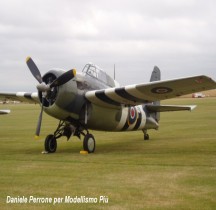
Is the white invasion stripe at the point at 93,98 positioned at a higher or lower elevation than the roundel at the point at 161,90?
lower

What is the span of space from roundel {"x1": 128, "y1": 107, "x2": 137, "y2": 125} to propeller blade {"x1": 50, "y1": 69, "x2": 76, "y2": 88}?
4.06 m

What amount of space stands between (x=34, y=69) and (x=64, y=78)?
1.55m

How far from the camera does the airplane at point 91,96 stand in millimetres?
11156

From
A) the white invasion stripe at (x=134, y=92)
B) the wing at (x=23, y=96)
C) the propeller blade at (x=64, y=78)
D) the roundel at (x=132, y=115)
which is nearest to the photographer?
the propeller blade at (x=64, y=78)

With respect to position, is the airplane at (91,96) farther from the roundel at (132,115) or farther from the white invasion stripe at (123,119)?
the roundel at (132,115)

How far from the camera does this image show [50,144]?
12.3 m

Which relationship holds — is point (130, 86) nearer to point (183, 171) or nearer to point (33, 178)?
point (183, 171)

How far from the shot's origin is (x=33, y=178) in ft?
25.6

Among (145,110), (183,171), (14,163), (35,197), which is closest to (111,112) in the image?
(145,110)

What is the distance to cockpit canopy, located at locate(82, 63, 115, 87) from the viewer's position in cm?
1262

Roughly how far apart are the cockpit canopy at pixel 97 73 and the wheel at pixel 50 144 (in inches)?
93.4

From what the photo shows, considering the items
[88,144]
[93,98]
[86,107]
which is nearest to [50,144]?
[88,144]

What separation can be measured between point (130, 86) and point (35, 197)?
617 centimetres

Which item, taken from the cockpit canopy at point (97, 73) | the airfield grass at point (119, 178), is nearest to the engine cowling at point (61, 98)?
the cockpit canopy at point (97, 73)
